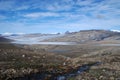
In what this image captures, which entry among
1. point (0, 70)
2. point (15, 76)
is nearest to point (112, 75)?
point (15, 76)

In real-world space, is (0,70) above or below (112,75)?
above

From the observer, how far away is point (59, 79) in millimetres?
34031

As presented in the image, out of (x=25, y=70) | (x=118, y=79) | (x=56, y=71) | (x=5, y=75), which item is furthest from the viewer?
(x=56, y=71)

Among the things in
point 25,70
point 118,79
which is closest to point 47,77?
point 25,70

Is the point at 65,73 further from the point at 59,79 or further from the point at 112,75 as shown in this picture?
the point at 112,75

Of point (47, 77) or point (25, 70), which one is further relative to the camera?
point (25, 70)

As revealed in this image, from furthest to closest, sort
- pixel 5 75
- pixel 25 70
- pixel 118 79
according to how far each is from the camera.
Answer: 1. pixel 25 70
2. pixel 118 79
3. pixel 5 75

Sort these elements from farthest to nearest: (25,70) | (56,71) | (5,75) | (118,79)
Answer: (56,71)
(25,70)
(118,79)
(5,75)

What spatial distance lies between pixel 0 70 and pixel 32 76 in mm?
5838

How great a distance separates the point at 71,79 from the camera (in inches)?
1342

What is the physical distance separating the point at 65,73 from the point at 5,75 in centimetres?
1195

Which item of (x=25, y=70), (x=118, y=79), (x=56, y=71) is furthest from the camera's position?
(x=56, y=71)

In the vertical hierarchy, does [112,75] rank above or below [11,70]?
below

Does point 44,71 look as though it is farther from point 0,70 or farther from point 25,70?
point 0,70
